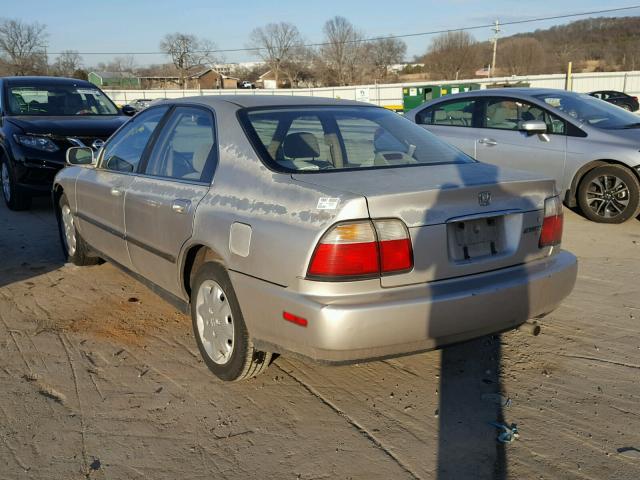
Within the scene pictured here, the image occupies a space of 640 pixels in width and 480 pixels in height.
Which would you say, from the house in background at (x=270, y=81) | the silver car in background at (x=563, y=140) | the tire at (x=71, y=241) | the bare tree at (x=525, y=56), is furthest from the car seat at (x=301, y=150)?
the house in background at (x=270, y=81)

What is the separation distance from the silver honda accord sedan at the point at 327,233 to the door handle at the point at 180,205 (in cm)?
2

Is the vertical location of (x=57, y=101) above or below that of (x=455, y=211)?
above

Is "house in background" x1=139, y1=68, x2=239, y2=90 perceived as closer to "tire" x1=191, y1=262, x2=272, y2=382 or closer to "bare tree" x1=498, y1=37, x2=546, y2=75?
"bare tree" x1=498, y1=37, x2=546, y2=75

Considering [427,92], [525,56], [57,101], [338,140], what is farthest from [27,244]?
[525,56]

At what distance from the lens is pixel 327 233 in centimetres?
274

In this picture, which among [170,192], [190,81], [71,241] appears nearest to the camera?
[170,192]

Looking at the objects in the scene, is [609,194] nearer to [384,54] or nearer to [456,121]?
[456,121]

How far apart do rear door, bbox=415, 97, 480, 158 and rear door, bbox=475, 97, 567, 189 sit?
0.36 feet

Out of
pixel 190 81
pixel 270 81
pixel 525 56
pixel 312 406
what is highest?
pixel 525 56

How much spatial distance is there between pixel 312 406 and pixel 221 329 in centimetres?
66

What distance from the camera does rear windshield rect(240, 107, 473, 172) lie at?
3420 millimetres

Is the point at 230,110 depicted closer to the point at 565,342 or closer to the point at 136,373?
the point at 136,373

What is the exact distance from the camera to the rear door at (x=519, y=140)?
750 cm

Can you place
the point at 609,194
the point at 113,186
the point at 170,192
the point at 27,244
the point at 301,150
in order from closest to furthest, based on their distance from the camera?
the point at 301,150 < the point at 170,192 < the point at 113,186 < the point at 27,244 < the point at 609,194
